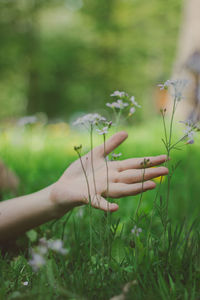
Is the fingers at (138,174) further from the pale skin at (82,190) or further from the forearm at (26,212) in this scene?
the forearm at (26,212)

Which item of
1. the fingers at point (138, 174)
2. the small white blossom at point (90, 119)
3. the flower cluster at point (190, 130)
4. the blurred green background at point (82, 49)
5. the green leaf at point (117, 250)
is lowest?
the green leaf at point (117, 250)

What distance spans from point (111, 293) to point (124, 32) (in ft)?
53.4

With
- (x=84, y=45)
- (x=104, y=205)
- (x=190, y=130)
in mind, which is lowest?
(x=104, y=205)

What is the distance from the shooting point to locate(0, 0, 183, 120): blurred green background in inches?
566

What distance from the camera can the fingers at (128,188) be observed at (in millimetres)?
1067

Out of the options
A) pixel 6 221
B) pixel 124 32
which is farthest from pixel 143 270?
pixel 124 32

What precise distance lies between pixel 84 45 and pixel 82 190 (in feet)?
54.3

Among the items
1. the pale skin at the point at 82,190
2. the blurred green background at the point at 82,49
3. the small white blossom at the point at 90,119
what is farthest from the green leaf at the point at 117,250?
the blurred green background at the point at 82,49

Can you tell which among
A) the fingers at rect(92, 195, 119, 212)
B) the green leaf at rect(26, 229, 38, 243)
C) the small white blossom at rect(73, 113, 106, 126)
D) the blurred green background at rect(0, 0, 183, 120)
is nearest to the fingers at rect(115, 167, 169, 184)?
the fingers at rect(92, 195, 119, 212)

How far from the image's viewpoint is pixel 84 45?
55.3ft

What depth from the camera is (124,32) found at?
16.0 metres

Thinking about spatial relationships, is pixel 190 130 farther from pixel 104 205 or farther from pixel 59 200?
pixel 59 200

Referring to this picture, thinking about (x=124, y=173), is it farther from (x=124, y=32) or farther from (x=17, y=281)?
(x=124, y=32)

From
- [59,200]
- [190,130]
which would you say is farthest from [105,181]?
[190,130]
